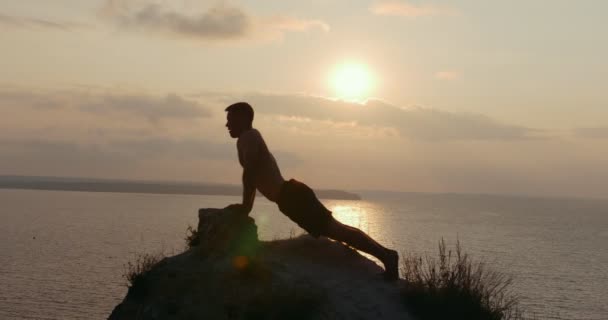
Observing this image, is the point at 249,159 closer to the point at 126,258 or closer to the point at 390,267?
the point at 390,267

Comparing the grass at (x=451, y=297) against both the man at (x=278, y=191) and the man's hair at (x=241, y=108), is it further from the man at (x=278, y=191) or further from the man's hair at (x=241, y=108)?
the man's hair at (x=241, y=108)

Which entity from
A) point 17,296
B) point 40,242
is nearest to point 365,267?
point 17,296

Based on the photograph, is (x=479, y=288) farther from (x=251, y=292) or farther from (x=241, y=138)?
(x=241, y=138)

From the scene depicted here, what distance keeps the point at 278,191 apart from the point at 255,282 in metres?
1.72

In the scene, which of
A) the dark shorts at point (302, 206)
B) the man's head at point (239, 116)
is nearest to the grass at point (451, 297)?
the dark shorts at point (302, 206)

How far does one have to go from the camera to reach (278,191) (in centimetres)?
1206

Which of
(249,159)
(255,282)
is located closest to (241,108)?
(249,159)

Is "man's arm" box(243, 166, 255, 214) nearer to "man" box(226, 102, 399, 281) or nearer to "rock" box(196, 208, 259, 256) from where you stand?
"man" box(226, 102, 399, 281)

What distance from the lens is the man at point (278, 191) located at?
1182 cm

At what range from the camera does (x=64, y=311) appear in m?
45.4

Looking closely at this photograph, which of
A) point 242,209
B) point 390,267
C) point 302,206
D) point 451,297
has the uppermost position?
point 302,206

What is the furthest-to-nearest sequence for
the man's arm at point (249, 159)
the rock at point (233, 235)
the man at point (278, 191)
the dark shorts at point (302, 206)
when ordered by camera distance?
the rock at point (233, 235)
the dark shorts at point (302, 206)
the man at point (278, 191)
the man's arm at point (249, 159)

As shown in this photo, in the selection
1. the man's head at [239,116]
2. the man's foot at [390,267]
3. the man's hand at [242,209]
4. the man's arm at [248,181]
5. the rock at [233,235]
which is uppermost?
the man's head at [239,116]

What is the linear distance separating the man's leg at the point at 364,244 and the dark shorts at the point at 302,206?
0.27 metres
